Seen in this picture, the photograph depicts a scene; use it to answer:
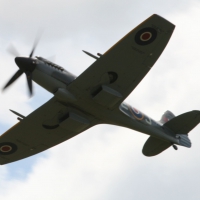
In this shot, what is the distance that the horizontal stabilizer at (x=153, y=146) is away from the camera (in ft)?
A: 73.4

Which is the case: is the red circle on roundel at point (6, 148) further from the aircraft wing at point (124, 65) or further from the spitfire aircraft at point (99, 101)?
the aircraft wing at point (124, 65)

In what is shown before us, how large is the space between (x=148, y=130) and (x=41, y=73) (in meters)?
5.34

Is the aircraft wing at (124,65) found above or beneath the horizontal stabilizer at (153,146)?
above

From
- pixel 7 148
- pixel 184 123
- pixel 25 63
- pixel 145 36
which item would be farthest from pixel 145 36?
pixel 7 148

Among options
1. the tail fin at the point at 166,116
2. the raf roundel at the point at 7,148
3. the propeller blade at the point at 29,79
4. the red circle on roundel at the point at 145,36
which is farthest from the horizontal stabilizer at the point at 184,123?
the raf roundel at the point at 7,148

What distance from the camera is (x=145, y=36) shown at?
1747cm

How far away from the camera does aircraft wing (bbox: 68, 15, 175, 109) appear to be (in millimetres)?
17422

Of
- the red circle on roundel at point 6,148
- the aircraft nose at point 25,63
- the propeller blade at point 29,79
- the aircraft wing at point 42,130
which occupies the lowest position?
the red circle on roundel at point 6,148

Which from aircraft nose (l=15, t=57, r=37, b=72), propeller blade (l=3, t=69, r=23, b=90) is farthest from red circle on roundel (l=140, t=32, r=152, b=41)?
propeller blade (l=3, t=69, r=23, b=90)

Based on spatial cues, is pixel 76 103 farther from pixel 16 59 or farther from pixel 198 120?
pixel 198 120

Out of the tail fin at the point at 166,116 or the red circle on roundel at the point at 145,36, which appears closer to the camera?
the red circle on roundel at the point at 145,36

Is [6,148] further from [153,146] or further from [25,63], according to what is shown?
[153,146]

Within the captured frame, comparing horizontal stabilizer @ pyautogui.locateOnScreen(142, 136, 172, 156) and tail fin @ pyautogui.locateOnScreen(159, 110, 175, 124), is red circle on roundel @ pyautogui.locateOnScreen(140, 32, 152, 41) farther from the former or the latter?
tail fin @ pyautogui.locateOnScreen(159, 110, 175, 124)

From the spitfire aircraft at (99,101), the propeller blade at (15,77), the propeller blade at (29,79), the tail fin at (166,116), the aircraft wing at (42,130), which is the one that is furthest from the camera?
the tail fin at (166,116)
